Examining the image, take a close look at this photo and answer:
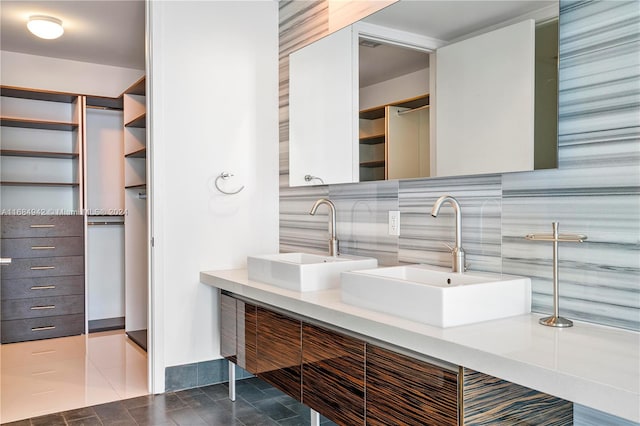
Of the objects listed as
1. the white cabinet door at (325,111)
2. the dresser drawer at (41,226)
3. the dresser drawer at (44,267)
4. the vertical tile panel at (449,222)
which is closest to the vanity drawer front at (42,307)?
the dresser drawer at (44,267)

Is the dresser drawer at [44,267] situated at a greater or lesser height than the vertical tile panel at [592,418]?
greater

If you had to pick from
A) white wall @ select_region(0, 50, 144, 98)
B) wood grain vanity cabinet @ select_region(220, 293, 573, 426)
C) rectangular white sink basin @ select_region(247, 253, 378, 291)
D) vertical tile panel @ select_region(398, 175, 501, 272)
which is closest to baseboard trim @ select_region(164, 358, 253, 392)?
wood grain vanity cabinet @ select_region(220, 293, 573, 426)

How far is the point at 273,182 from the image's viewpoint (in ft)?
11.4

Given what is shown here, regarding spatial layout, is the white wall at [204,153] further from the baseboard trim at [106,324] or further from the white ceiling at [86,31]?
the baseboard trim at [106,324]

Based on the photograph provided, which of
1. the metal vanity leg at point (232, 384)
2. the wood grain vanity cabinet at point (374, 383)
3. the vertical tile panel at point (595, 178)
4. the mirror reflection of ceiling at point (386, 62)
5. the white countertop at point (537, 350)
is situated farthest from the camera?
the metal vanity leg at point (232, 384)

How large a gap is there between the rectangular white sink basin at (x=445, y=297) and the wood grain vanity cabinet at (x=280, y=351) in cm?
38

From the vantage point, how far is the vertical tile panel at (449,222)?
79.0 inches

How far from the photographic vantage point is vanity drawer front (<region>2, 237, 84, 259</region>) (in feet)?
14.2

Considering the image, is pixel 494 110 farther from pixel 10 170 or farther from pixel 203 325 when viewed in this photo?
pixel 10 170

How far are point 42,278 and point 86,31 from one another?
6.87ft

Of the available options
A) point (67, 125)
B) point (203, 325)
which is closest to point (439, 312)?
point (203, 325)

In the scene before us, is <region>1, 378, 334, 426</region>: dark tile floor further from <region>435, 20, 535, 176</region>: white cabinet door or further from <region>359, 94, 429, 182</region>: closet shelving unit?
<region>435, 20, 535, 176</region>: white cabinet door

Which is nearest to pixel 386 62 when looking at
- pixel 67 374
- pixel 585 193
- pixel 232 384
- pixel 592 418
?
pixel 585 193

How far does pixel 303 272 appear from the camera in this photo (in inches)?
89.8
